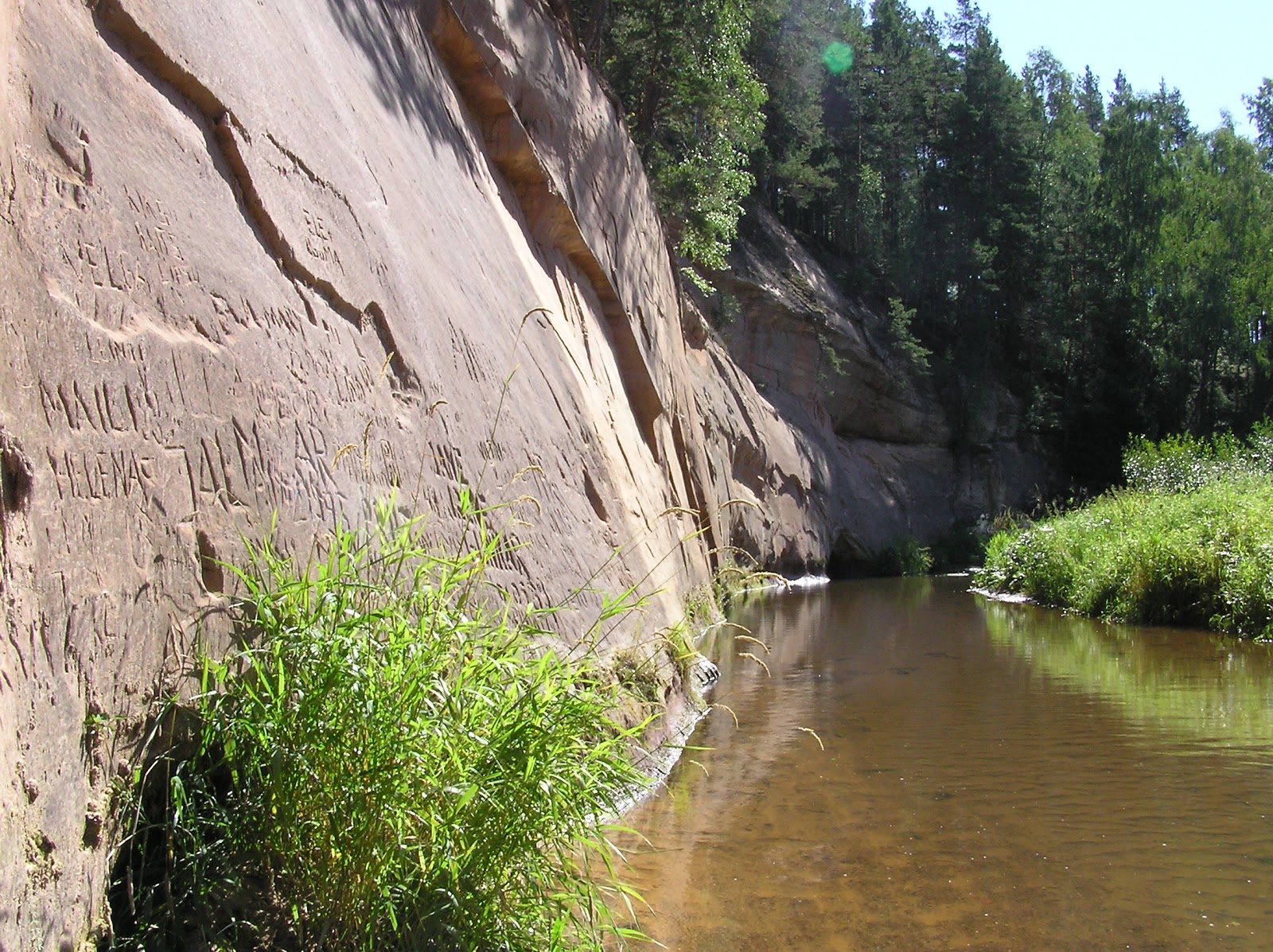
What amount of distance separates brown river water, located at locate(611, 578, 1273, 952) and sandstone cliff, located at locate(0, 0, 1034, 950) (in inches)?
45.5

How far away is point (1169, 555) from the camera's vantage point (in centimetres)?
1284

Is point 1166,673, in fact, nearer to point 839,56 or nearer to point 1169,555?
point 1169,555

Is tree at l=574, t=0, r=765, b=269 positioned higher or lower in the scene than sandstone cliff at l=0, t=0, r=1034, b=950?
higher

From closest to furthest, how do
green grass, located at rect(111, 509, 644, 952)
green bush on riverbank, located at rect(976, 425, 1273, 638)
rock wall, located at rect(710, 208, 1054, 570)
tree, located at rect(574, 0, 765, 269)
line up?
green grass, located at rect(111, 509, 644, 952) → green bush on riverbank, located at rect(976, 425, 1273, 638) → tree, located at rect(574, 0, 765, 269) → rock wall, located at rect(710, 208, 1054, 570)

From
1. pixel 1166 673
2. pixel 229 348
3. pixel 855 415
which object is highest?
pixel 855 415

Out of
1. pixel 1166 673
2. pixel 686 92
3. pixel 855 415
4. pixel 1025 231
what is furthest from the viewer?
pixel 1025 231

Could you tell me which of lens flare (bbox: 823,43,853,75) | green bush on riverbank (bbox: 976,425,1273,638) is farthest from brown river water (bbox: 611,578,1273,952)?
lens flare (bbox: 823,43,853,75)

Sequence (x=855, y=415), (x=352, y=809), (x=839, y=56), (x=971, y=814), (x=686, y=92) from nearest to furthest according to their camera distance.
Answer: (x=352, y=809), (x=971, y=814), (x=686, y=92), (x=855, y=415), (x=839, y=56)

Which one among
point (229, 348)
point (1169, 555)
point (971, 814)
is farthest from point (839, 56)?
point (229, 348)

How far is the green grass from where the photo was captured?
102 inches

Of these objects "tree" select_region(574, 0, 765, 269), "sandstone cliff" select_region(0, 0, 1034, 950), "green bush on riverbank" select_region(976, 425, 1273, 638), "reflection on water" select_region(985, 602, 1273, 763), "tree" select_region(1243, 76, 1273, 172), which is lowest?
"reflection on water" select_region(985, 602, 1273, 763)

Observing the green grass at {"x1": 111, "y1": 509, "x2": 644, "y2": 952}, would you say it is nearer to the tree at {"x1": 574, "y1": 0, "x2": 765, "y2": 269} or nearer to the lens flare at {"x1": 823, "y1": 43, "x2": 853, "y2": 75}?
the tree at {"x1": 574, "y1": 0, "x2": 765, "y2": 269}

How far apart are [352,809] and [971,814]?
139 inches

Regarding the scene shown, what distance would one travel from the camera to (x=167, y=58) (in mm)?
3762
